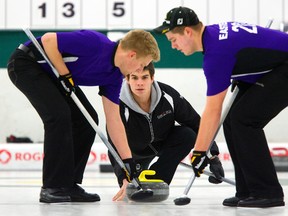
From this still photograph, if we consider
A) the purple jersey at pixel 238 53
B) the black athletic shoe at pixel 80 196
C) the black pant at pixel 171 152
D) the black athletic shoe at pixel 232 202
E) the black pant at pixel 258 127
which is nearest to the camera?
the purple jersey at pixel 238 53

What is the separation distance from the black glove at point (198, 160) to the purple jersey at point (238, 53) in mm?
309

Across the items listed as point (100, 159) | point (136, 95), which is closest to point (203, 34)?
point (136, 95)

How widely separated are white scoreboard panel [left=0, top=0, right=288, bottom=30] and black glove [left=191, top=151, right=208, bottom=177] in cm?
426

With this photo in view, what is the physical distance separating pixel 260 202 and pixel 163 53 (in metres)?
4.44

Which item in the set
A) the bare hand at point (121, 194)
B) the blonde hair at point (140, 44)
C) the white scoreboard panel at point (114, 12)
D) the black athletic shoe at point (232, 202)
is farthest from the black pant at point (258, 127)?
the white scoreboard panel at point (114, 12)

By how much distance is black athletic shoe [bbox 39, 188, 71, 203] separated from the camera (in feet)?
11.8

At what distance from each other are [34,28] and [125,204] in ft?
14.1

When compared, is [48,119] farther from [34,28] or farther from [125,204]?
[34,28]

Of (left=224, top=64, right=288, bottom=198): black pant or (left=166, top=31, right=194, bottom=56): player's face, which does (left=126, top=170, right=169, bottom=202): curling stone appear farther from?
(left=166, top=31, right=194, bottom=56): player's face

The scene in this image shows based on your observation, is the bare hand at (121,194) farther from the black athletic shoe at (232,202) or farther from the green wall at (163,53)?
the green wall at (163,53)

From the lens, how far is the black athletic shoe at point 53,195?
3.61 meters

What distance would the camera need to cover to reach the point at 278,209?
3371 mm

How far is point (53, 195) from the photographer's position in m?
3.62

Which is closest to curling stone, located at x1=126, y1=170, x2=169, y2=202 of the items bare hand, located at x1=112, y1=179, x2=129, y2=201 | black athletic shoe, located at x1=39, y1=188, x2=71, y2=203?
bare hand, located at x1=112, y1=179, x2=129, y2=201
